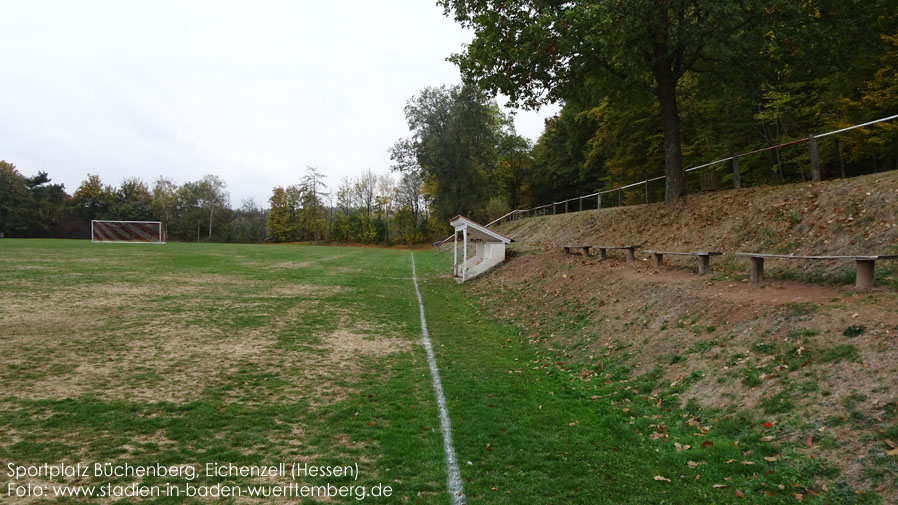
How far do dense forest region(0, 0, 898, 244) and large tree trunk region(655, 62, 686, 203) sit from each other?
2.0 inches

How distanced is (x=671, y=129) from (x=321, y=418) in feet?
50.2

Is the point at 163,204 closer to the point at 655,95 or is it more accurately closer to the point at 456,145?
the point at 456,145

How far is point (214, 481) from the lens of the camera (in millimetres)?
3949

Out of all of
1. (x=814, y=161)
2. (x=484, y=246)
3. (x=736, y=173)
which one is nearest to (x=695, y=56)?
(x=736, y=173)

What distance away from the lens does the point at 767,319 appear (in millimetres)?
6660

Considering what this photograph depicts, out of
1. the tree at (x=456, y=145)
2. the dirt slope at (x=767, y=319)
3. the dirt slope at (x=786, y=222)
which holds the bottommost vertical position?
the dirt slope at (x=767, y=319)

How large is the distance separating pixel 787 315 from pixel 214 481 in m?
7.29

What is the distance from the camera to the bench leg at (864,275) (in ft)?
22.0

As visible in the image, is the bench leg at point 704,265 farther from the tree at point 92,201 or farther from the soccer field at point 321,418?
the tree at point 92,201

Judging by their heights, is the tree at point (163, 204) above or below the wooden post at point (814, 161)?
above

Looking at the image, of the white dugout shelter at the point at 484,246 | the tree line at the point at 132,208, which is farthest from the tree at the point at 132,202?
the white dugout shelter at the point at 484,246

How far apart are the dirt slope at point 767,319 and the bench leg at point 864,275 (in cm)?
15

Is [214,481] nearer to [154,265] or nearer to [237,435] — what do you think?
[237,435]

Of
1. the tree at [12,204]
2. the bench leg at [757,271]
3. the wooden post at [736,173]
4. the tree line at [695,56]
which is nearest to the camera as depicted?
the bench leg at [757,271]
